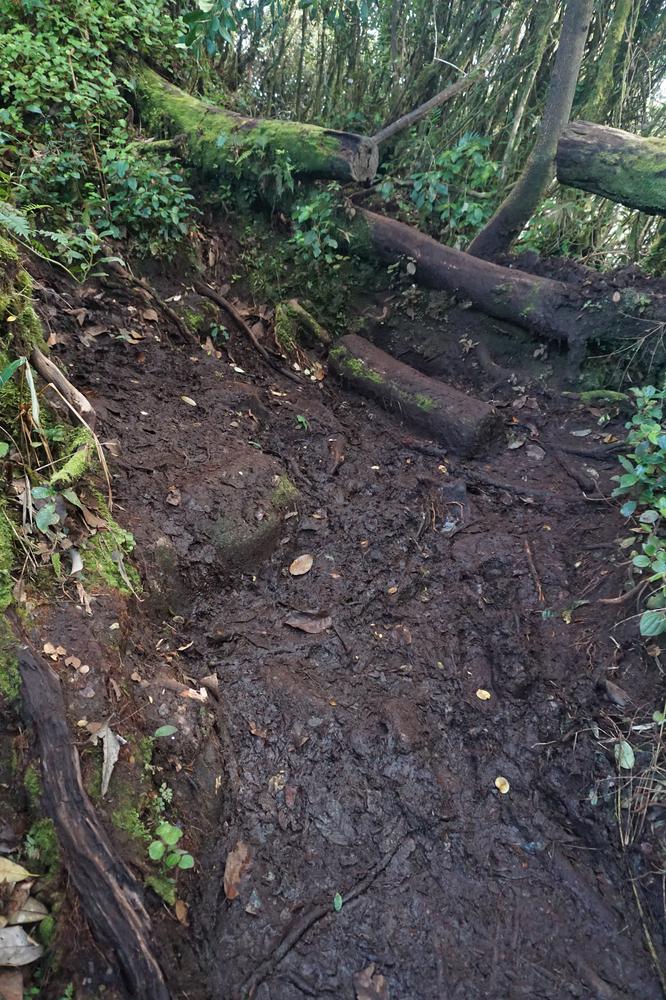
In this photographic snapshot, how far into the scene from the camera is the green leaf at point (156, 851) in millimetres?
1863

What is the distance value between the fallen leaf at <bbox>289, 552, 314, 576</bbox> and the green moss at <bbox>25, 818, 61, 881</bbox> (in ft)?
5.46

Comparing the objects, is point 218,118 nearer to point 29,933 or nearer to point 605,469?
point 605,469

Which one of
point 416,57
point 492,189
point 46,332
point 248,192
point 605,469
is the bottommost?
point 605,469

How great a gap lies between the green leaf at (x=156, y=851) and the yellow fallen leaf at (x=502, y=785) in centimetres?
131

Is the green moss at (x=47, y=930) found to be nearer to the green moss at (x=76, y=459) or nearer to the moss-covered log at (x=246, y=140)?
the green moss at (x=76, y=459)

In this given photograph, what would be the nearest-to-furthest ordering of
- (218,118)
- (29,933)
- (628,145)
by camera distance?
(29,933), (628,145), (218,118)

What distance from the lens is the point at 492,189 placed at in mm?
5172

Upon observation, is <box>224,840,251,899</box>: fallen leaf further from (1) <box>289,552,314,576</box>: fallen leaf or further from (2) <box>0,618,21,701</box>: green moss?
(1) <box>289,552,314,576</box>: fallen leaf

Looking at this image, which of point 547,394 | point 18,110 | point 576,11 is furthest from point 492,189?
point 18,110

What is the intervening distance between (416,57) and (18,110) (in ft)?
11.9

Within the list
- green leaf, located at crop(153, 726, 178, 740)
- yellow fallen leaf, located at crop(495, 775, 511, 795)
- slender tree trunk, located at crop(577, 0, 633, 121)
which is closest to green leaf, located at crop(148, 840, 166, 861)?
green leaf, located at crop(153, 726, 178, 740)

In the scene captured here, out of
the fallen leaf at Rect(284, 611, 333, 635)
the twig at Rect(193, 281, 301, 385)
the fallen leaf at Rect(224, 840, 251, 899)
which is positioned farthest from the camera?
the twig at Rect(193, 281, 301, 385)

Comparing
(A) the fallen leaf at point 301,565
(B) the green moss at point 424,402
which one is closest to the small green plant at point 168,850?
(A) the fallen leaf at point 301,565

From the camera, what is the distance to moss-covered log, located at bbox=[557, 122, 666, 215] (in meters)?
3.53
